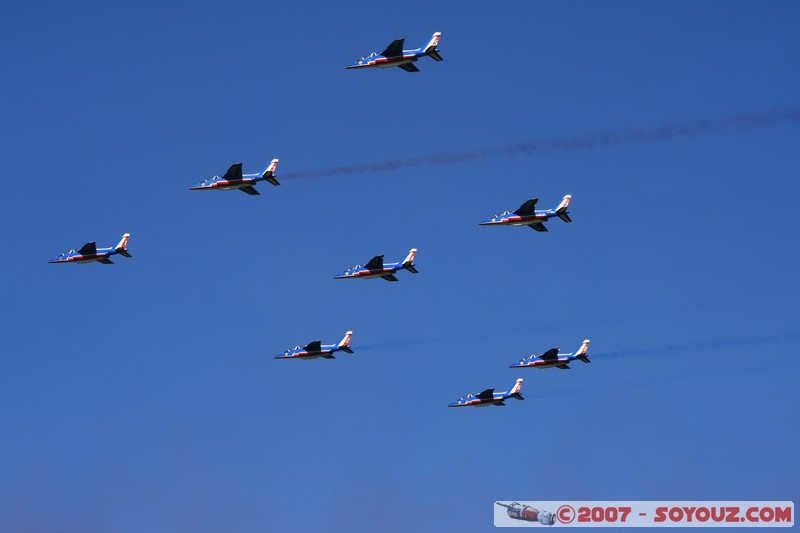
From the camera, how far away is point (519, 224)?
14688 cm

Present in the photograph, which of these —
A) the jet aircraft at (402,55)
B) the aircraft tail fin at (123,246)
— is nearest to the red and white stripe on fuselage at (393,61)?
the jet aircraft at (402,55)

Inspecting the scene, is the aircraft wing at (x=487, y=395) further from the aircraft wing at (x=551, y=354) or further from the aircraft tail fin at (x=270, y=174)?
the aircraft tail fin at (x=270, y=174)

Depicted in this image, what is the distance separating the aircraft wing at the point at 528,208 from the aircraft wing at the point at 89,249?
42.9 meters

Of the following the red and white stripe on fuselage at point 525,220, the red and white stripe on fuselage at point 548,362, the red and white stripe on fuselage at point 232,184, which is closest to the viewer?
the red and white stripe on fuselage at point 232,184

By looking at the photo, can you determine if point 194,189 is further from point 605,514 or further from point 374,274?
point 605,514

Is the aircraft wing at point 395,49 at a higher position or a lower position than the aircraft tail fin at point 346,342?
higher

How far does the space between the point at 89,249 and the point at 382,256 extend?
29747 millimetres

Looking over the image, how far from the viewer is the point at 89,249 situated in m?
151

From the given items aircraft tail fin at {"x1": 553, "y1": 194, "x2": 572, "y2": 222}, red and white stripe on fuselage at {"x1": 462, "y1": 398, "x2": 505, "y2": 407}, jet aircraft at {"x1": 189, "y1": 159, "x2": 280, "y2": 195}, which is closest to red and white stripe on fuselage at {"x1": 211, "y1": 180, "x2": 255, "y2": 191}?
jet aircraft at {"x1": 189, "y1": 159, "x2": 280, "y2": 195}

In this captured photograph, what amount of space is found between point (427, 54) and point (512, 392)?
168 ft

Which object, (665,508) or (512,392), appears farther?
(512,392)

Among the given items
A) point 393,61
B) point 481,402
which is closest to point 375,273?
point 393,61

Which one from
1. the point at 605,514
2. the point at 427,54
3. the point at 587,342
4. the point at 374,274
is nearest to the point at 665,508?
the point at 605,514

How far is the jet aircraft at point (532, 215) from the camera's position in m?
145
